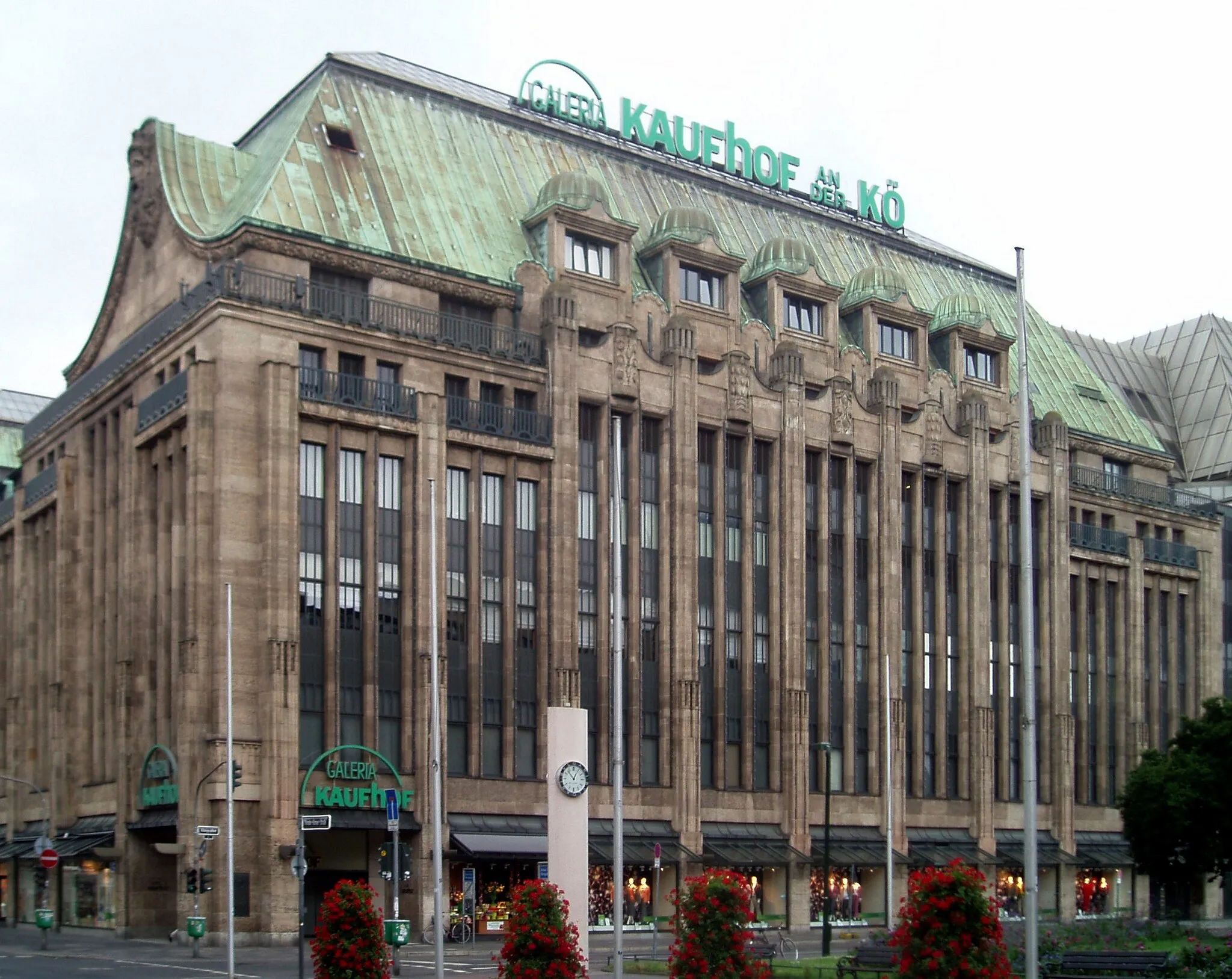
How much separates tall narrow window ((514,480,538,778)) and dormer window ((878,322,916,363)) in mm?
24386

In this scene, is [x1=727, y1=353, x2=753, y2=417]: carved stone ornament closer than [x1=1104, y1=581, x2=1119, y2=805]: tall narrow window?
Yes

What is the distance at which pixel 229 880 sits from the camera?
48.5 metres

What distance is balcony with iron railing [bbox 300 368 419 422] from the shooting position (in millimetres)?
61625

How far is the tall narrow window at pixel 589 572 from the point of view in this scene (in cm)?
6738

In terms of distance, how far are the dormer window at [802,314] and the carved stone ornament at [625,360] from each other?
459 inches

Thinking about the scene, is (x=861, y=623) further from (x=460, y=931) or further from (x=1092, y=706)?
(x=460, y=931)

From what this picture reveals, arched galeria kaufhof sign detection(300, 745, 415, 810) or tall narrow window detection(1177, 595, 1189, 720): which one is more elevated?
tall narrow window detection(1177, 595, 1189, 720)

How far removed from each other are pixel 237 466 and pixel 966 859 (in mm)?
41160

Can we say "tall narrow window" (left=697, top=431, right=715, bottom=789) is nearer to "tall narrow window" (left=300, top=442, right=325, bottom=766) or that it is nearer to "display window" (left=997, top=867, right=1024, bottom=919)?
"tall narrow window" (left=300, top=442, right=325, bottom=766)

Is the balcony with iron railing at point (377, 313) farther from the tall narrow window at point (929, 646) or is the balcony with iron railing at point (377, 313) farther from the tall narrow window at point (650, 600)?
the tall narrow window at point (929, 646)

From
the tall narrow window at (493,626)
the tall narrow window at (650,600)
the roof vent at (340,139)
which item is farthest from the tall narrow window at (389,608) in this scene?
the roof vent at (340,139)

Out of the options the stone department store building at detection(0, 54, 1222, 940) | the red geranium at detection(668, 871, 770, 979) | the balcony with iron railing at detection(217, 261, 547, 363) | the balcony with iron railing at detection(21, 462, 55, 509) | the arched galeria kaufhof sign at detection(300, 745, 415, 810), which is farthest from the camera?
the balcony with iron railing at detection(21, 462, 55, 509)

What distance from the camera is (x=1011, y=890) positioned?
272 feet

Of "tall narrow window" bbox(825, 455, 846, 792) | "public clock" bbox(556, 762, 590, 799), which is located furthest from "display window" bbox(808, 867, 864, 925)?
"public clock" bbox(556, 762, 590, 799)
